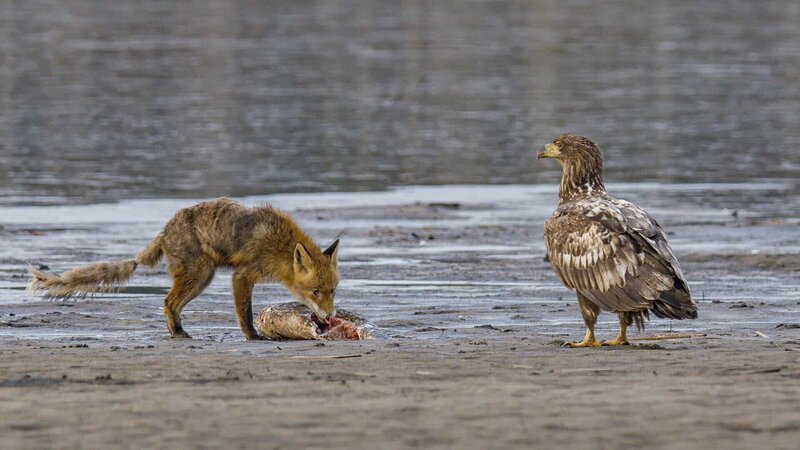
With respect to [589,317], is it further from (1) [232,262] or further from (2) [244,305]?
(1) [232,262]

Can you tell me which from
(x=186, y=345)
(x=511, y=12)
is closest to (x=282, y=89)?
(x=186, y=345)

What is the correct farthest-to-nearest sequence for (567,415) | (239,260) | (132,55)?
(132,55), (239,260), (567,415)

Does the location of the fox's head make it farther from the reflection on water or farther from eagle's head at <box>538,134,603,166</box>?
the reflection on water

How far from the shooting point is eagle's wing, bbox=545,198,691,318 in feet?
36.0

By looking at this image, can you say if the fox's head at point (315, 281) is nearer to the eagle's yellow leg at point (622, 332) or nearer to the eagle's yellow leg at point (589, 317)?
the eagle's yellow leg at point (589, 317)

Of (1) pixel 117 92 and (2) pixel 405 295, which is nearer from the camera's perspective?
(2) pixel 405 295

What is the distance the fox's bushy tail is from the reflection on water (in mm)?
8863

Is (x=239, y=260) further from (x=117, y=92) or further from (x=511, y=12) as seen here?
(x=511, y=12)

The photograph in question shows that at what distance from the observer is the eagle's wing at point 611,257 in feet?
36.0

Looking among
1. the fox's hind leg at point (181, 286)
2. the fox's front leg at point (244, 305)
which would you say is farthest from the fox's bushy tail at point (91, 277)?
the fox's front leg at point (244, 305)

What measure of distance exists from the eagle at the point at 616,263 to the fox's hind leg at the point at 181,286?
8.58ft

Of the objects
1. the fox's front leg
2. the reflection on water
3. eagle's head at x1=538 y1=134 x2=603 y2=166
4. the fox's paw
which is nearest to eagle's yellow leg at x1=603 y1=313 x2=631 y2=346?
eagle's head at x1=538 y1=134 x2=603 y2=166

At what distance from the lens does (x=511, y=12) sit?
73000 mm

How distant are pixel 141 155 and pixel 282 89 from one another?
11.3m
